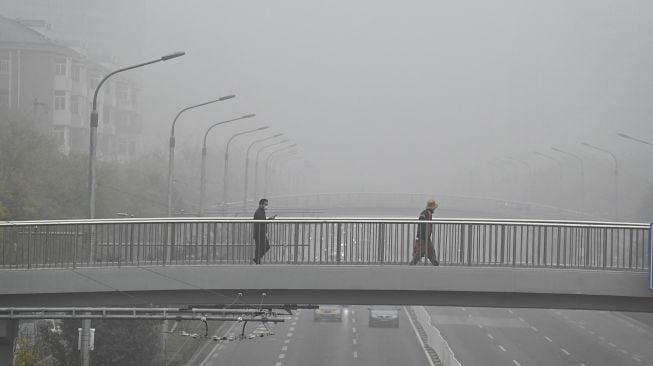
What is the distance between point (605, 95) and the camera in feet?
611

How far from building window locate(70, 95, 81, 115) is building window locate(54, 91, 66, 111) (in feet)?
4.86

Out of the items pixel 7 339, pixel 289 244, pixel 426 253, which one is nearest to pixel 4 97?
pixel 7 339

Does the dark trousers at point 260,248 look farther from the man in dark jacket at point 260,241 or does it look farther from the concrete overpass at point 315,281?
the concrete overpass at point 315,281

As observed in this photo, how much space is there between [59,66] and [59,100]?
216 centimetres

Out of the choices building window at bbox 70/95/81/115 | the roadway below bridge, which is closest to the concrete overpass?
the roadway below bridge

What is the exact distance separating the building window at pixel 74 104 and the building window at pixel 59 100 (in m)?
1.48

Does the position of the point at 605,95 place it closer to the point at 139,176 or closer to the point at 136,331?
the point at 139,176

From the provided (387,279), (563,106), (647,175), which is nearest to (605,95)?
(563,106)

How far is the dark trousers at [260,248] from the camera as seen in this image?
21.1 meters

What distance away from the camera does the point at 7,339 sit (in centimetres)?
2164

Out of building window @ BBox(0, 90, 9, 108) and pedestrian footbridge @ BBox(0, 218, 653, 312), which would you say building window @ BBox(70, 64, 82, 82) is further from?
pedestrian footbridge @ BBox(0, 218, 653, 312)

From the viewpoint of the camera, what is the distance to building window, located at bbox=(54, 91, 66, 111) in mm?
75625

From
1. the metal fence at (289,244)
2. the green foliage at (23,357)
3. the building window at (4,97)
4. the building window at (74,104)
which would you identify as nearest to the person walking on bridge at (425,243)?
the metal fence at (289,244)

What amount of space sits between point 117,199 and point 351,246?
120ft
